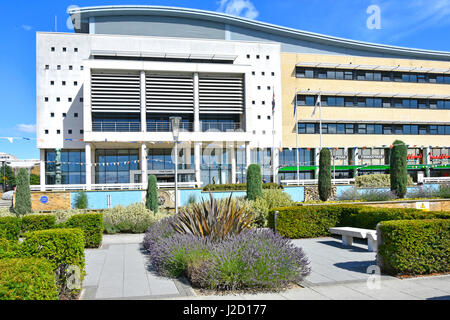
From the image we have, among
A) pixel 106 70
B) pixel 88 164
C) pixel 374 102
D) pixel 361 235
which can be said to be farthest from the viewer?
pixel 374 102

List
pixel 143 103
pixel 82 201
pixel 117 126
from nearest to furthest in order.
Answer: pixel 82 201 < pixel 143 103 < pixel 117 126

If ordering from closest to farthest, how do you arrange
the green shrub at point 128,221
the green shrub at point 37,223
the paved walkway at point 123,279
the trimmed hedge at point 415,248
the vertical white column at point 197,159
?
the paved walkway at point 123,279 → the trimmed hedge at point 415,248 → the green shrub at point 37,223 → the green shrub at point 128,221 → the vertical white column at point 197,159

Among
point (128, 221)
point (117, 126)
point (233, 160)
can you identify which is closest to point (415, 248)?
point (128, 221)

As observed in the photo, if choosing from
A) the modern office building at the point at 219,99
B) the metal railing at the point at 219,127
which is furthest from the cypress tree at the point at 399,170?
the metal railing at the point at 219,127

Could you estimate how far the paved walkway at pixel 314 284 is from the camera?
19.9 feet

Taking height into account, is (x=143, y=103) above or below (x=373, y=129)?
above

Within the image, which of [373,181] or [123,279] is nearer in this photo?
[123,279]

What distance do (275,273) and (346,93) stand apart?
41.8 meters

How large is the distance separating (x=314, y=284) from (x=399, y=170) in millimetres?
14878

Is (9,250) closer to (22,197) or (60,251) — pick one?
(60,251)

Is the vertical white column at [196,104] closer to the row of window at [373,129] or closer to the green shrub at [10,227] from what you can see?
the row of window at [373,129]

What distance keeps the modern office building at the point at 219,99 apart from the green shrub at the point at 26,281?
27.0 metres

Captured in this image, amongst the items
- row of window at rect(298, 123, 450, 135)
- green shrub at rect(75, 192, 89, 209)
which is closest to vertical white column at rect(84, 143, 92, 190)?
green shrub at rect(75, 192, 89, 209)

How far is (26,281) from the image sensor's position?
425cm
